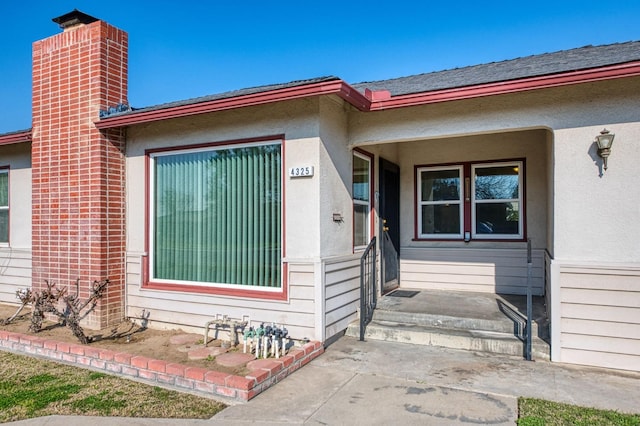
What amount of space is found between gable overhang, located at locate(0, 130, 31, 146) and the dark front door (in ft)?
19.2

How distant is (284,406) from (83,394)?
1893 mm

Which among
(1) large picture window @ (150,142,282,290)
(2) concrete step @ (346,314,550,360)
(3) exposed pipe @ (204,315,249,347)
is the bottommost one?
(2) concrete step @ (346,314,550,360)

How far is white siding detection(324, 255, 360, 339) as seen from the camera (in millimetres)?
4996

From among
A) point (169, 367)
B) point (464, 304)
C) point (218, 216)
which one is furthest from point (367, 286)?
point (169, 367)

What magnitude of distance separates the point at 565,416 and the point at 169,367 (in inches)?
137

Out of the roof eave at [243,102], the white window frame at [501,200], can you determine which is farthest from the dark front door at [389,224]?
the roof eave at [243,102]

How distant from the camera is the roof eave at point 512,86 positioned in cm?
398

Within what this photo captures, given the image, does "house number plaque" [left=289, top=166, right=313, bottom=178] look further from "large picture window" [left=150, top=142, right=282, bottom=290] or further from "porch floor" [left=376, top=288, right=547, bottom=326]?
"porch floor" [left=376, top=288, right=547, bottom=326]

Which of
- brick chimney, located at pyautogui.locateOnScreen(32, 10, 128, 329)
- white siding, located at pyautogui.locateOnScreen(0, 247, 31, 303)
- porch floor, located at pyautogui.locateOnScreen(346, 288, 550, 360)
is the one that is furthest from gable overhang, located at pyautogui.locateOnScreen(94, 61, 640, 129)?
white siding, located at pyautogui.locateOnScreen(0, 247, 31, 303)

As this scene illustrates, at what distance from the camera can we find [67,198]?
619cm

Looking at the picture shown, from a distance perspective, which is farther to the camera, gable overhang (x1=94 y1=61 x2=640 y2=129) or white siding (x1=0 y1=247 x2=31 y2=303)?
white siding (x1=0 y1=247 x2=31 y2=303)

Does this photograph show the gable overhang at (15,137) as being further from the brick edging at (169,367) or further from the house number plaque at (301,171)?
the house number plaque at (301,171)

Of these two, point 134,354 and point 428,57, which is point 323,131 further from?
point 428,57

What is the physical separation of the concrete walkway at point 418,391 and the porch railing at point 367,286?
676 mm
